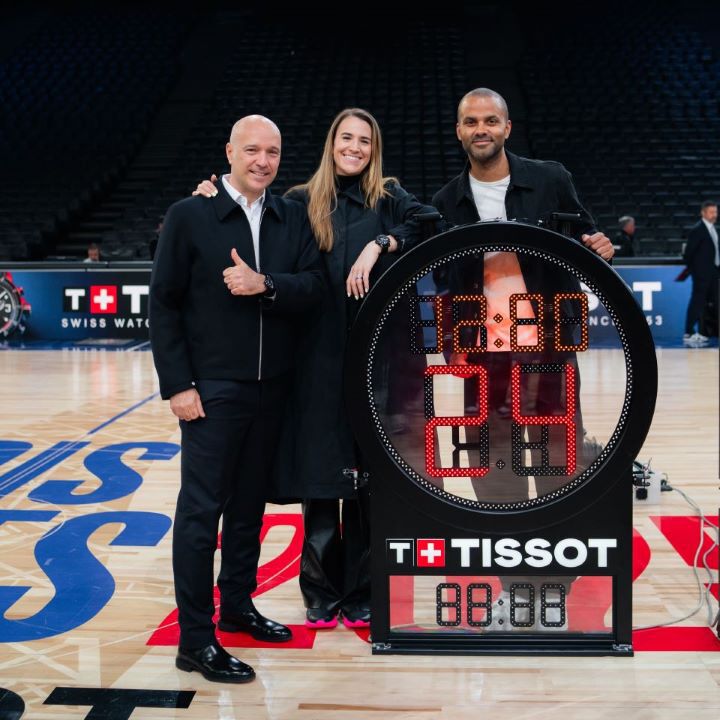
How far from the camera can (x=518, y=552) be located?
2.44 meters

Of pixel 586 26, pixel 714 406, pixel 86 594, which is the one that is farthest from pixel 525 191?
pixel 586 26

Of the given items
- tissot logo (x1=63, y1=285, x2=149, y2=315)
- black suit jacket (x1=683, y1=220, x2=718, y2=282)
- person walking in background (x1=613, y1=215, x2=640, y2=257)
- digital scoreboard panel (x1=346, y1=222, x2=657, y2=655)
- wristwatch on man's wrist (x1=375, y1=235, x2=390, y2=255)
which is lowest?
digital scoreboard panel (x1=346, y1=222, x2=657, y2=655)

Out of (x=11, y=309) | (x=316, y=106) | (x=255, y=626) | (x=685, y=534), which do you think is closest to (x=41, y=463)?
(x=255, y=626)

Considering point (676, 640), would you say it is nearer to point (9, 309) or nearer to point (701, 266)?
point (701, 266)

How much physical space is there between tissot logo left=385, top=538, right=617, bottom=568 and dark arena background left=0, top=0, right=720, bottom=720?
0.22 meters

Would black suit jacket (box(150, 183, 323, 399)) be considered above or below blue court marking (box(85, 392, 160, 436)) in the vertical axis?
above

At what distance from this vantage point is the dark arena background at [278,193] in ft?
7.77

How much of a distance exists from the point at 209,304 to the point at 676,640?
5.20 feet

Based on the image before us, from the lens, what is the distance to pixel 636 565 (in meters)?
3.28

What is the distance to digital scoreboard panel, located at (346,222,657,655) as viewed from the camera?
2266mm

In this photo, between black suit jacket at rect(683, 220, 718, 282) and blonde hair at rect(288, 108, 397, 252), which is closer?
blonde hair at rect(288, 108, 397, 252)

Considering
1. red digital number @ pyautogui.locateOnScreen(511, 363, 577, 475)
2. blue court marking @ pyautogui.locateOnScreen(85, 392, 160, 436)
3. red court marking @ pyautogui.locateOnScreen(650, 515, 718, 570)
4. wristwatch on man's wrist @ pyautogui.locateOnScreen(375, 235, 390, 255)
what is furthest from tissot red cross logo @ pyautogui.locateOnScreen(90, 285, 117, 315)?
red digital number @ pyautogui.locateOnScreen(511, 363, 577, 475)

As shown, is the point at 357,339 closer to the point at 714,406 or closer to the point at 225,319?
the point at 225,319

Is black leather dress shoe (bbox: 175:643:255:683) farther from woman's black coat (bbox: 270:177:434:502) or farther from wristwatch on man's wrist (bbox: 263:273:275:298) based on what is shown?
wristwatch on man's wrist (bbox: 263:273:275:298)
